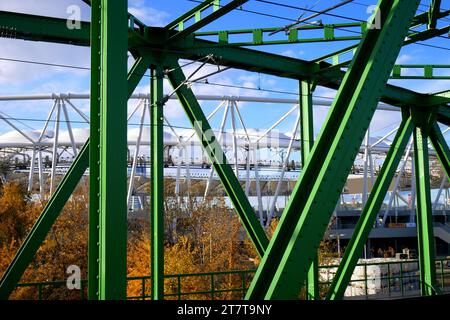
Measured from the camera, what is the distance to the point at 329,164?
15.0 ft

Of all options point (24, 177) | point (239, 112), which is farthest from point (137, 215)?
point (24, 177)

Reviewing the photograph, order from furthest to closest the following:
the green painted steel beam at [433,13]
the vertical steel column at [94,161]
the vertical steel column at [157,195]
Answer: the green painted steel beam at [433,13] → the vertical steel column at [157,195] → the vertical steel column at [94,161]

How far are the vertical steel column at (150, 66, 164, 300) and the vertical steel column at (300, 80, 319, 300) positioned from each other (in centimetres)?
398

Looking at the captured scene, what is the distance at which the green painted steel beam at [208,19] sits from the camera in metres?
8.76

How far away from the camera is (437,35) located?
11.1 metres

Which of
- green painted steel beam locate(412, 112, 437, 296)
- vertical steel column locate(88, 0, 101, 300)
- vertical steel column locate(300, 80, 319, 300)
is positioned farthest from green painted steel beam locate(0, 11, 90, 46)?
green painted steel beam locate(412, 112, 437, 296)

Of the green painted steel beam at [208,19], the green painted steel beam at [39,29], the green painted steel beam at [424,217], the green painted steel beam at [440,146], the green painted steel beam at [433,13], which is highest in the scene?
the green painted steel beam at [433,13]

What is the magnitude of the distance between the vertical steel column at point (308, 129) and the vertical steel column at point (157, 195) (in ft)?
13.1

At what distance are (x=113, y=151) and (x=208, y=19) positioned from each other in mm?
5287

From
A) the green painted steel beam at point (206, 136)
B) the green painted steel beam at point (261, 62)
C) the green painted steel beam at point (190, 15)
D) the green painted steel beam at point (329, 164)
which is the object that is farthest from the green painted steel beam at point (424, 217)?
the green painted steel beam at point (329, 164)

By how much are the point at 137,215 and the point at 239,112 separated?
17.1 metres

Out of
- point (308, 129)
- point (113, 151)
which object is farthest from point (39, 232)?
point (308, 129)

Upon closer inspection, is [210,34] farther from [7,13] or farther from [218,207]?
[218,207]

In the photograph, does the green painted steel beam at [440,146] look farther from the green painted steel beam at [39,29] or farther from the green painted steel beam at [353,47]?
the green painted steel beam at [39,29]
